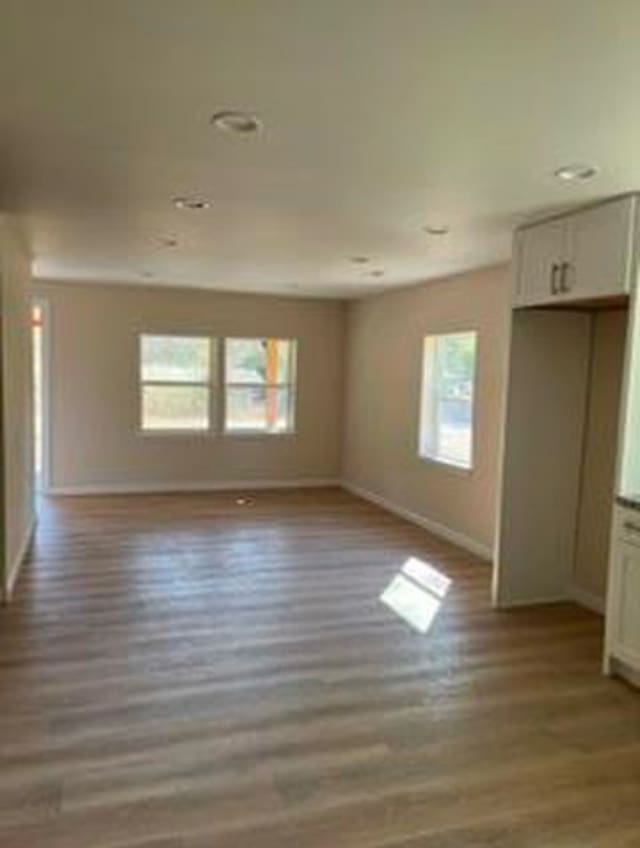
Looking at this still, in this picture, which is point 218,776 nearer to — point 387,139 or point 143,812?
point 143,812

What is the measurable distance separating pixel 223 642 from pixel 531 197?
293cm

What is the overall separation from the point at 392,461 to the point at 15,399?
158 inches

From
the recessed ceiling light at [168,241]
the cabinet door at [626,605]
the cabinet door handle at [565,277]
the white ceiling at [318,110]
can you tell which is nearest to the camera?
the white ceiling at [318,110]

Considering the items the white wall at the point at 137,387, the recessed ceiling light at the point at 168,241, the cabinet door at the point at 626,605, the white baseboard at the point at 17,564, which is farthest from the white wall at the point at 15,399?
the cabinet door at the point at 626,605

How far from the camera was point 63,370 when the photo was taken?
7.75 m

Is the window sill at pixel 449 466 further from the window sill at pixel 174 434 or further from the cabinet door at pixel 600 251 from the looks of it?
the window sill at pixel 174 434

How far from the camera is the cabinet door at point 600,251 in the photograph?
3498 millimetres

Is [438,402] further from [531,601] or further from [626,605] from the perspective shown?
[626,605]

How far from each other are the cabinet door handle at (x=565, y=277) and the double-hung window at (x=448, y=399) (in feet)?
6.60

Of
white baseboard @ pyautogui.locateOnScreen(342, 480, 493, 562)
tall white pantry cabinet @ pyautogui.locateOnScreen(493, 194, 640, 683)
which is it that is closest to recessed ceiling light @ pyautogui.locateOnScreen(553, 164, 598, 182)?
tall white pantry cabinet @ pyautogui.locateOnScreen(493, 194, 640, 683)

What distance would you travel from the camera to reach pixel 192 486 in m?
8.46

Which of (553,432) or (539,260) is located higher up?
(539,260)

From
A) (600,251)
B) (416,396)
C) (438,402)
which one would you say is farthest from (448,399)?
(600,251)

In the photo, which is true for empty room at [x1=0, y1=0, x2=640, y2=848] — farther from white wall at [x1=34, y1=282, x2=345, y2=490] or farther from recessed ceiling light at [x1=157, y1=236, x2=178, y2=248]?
white wall at [x1=34, y1=282, x2=345, y2=490]
